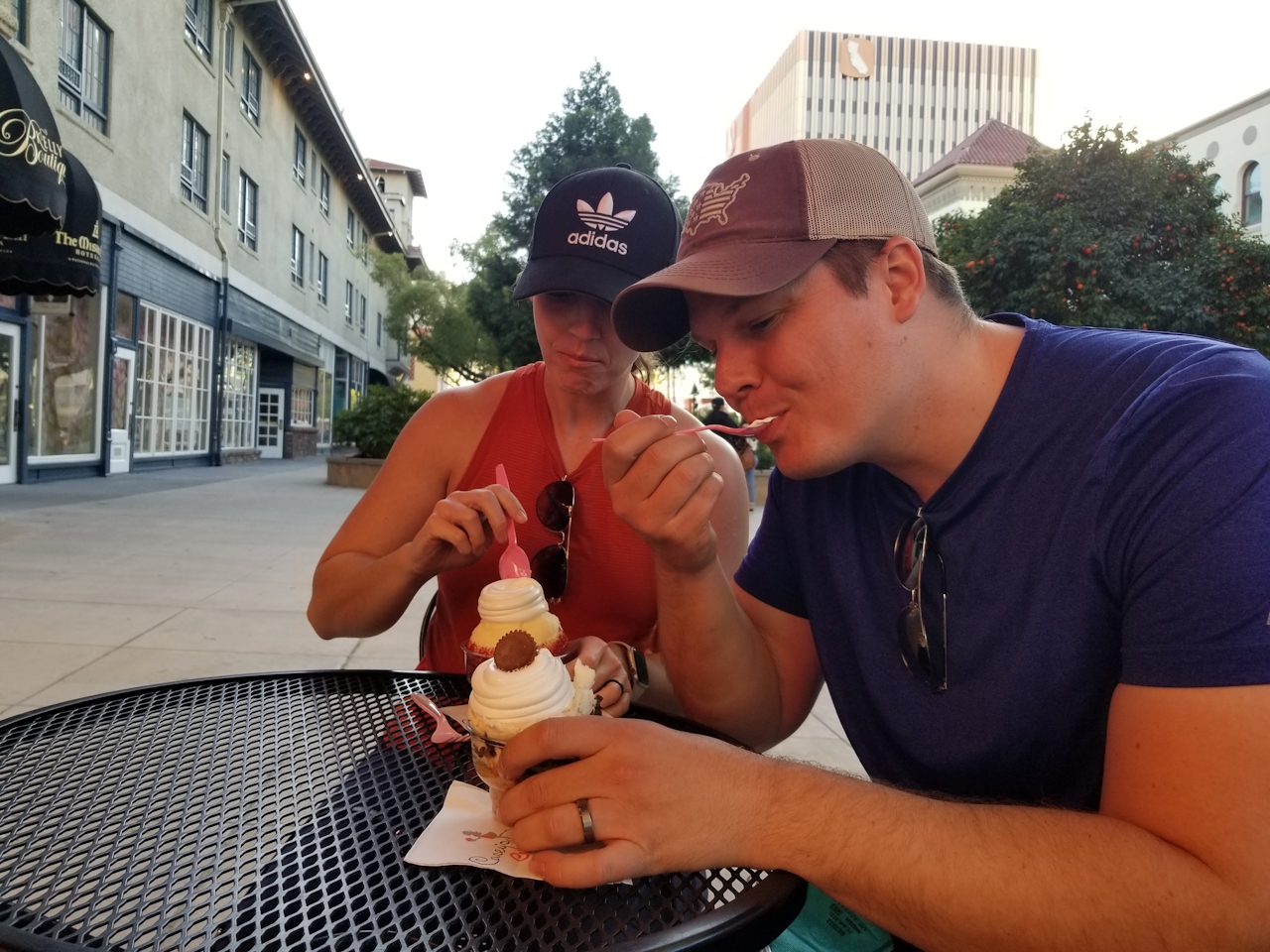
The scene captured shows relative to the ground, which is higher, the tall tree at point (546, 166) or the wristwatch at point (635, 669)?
the tall tree at point (546, 166)

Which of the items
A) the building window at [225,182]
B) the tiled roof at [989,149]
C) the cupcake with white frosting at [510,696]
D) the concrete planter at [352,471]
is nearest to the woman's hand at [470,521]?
the cupcake with white frosting at [510,696]

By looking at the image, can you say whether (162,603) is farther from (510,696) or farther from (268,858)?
(510,696)

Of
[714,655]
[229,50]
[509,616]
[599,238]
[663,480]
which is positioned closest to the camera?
[509,616]

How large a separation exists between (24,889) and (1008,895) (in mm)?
1046

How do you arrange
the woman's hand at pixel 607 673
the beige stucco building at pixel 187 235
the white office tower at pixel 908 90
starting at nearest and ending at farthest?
the woman's hand at pixel 607 673, the beige stucco building at pixel 187 235, the white office tower at pixel 908 90

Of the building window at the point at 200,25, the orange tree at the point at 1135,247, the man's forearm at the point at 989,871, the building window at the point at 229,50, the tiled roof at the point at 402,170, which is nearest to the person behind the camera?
the man's forearm at the point at 989,871

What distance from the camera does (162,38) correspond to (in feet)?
42.7

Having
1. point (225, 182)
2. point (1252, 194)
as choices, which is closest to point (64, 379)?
point (225, 182)

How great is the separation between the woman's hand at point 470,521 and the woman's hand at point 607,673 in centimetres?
24

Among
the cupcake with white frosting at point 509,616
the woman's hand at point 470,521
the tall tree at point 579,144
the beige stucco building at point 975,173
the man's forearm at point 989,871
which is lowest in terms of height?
the man's forearm at point 989,871

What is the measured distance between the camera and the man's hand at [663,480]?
1.24 m

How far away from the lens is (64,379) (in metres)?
11.1

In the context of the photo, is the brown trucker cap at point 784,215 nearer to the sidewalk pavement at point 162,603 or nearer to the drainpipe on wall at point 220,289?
the sidewalk pavement at point 162,603

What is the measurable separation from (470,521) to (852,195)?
0.80m
